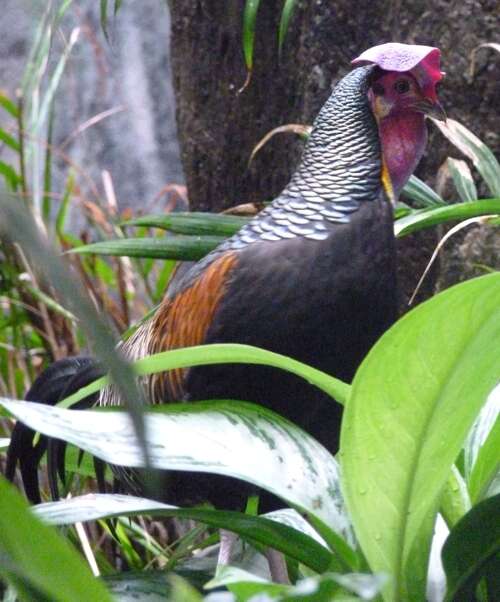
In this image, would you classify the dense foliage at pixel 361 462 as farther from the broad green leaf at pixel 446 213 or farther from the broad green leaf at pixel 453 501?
the broad green leaf at pixel 446 213

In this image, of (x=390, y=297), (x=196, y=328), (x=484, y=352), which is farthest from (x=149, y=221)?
(x=484, y=352)

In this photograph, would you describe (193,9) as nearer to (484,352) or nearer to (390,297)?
(390,297)

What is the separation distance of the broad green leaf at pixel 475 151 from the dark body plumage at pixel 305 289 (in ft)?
0.56

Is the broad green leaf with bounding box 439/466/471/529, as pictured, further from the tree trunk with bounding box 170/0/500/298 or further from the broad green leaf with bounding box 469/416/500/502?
the tree trunk with bounding box 170/0/500/298

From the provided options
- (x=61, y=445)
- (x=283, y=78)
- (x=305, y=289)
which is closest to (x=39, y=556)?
(x=305, y=289)

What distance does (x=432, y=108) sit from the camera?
1667 mm

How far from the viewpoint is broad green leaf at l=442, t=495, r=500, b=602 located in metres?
1.00

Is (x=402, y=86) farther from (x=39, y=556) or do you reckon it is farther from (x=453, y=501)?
(x=39, y=556)

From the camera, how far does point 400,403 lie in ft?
3.17

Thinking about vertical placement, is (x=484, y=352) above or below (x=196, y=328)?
above

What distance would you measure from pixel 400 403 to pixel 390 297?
60cm

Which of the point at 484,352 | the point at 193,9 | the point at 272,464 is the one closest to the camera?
the point at 484,352

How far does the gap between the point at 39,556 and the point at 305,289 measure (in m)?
0.86

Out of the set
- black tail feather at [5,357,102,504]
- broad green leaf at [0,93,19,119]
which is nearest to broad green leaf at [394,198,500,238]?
black tail feather at [5,357,102,504]
